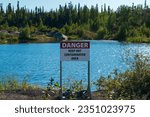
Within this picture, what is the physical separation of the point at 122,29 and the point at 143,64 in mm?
101698

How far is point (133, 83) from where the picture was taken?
11328 mm

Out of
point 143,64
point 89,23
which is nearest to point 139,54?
point 143,64

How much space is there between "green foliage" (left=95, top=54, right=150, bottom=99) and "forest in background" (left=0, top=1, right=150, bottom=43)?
9281cm

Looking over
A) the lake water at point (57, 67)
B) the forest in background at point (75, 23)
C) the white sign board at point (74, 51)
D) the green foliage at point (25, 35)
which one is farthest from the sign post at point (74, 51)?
the green foliage at point (25, 35)

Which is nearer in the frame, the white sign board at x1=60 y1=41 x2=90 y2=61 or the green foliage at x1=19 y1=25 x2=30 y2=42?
the white sign board at x1=60 y1=41 x2=90 y2=61

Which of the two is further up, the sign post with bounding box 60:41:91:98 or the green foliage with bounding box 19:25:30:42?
the sign post with bounding box 60:41:91:98

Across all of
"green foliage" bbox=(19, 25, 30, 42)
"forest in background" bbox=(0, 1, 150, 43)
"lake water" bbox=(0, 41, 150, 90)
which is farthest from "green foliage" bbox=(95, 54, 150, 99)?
"green foliage" bbox=(19, 25, 30, 42)

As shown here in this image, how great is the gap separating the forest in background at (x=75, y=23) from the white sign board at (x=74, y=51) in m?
93.9

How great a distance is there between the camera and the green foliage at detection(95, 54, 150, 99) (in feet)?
35.8

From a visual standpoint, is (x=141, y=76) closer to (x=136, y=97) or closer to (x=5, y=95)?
(x=136, y=97)

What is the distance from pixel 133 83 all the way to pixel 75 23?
416 feet

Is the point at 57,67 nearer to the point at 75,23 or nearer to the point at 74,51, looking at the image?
the point at 74,51

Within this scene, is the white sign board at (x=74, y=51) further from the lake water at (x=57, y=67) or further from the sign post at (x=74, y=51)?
the lake water at (x=57, y=67)

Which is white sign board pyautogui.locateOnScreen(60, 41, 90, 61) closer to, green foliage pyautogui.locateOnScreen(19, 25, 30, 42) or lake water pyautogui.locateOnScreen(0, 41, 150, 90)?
lake water pyautogui.locateOnScreen(0, 41, 150, 90)
